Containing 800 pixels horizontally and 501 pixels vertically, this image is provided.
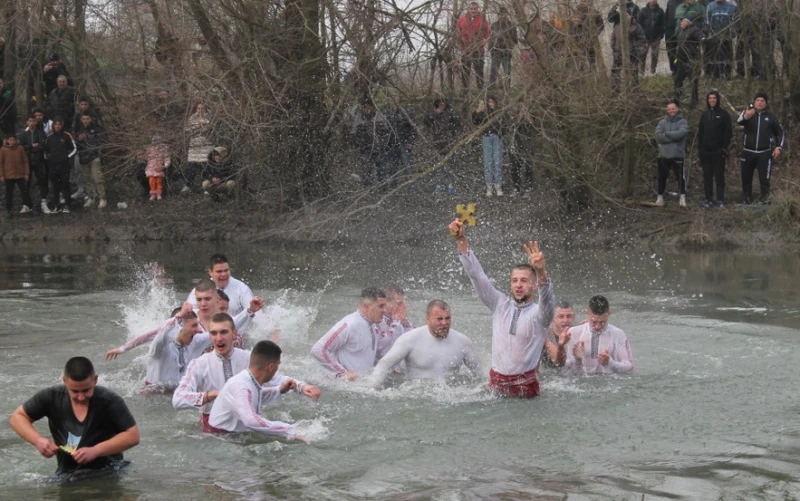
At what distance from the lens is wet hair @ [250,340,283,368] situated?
357 inches

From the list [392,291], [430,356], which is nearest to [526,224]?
[392,291]

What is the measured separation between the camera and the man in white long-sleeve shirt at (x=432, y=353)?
11453 mm

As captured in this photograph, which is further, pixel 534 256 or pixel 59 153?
pixel 59 153

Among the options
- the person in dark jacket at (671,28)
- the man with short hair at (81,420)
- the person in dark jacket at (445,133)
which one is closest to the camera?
the man with short hair at (81,420)

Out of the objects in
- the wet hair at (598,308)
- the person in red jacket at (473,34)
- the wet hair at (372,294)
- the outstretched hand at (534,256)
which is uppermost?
the person in red jacket at (473,34)

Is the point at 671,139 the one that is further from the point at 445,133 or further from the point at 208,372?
the point at 208,372

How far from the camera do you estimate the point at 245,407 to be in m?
9.02

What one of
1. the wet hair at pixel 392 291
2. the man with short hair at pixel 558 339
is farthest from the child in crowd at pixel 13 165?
the man with short hair at pixel 558 339

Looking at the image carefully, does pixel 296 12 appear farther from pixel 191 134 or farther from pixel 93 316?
pixel 93 316

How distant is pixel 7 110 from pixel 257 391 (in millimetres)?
18067

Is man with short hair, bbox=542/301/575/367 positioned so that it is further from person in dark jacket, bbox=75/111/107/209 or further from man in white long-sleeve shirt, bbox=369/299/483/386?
person in dark jacket, bbox=75/111/107/209

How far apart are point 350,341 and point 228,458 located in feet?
8.87

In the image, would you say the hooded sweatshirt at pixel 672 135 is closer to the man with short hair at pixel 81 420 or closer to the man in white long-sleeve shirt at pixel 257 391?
the man in white long-sleeve shirt at pixel 257 391

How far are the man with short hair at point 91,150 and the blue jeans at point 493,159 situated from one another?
24.5 feet
